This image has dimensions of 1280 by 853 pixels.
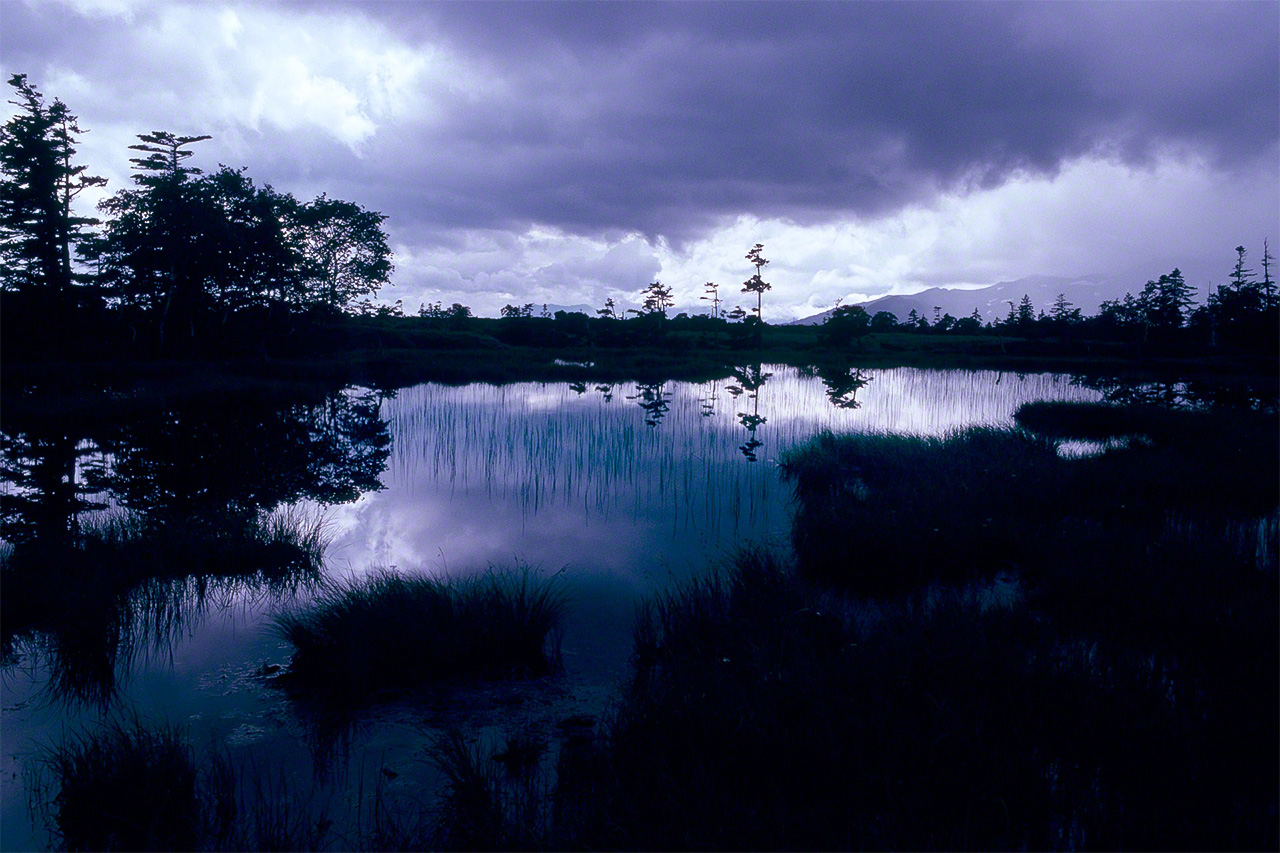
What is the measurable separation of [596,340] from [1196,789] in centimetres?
5506

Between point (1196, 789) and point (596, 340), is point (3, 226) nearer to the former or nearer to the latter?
point (596, 340)

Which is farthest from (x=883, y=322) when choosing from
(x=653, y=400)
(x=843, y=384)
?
(x=653, y=400)

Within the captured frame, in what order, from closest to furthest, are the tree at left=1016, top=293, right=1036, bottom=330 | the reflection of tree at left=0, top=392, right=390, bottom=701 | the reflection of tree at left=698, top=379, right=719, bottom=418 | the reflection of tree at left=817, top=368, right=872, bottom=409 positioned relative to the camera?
the reflection of tree at left=0, top=392, right=390, bottom=701 < the reflection of tree at left=698, top=379, right=719, bottom=418 < the reflection of tree at left=817, top=368, right=872, bottom=409 < the tree at left=1016, top=293, right=1036, bottom=330

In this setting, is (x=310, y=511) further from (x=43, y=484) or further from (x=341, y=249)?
(x=341, y=249)

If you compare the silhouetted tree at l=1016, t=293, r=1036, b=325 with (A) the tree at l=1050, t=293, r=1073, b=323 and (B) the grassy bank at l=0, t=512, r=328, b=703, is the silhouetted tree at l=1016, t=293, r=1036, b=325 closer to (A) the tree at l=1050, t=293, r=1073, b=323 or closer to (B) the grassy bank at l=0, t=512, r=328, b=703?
(A) the tree at l=1050, t=293, r=1073, b=323

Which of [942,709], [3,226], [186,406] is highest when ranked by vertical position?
[3,226]

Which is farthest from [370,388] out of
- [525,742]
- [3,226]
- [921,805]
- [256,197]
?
[921,805]

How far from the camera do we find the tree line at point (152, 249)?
106 feet

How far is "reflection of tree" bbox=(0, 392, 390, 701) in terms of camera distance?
6383mm

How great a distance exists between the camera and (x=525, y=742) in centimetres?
473

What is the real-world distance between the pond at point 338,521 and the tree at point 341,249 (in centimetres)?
2156

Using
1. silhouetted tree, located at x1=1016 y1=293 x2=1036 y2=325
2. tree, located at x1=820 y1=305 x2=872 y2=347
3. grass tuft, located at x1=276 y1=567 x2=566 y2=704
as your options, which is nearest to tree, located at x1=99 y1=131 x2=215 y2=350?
grass tuft, located at x1=276 y1=567 x2=566 y2=704

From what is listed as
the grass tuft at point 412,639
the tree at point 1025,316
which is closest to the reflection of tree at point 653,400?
the grass tuft at point 412,639

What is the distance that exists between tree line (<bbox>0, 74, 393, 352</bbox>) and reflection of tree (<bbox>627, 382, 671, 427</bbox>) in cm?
2266
